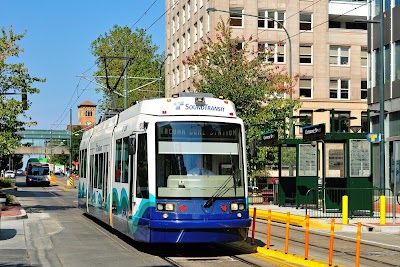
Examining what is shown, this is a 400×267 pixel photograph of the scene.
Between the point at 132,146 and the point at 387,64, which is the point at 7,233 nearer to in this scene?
the point at 132,146

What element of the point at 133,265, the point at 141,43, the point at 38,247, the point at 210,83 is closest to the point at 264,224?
the point at 38,247

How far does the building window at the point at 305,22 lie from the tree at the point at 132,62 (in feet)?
93.8

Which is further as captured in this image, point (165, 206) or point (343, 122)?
point (343, 122)

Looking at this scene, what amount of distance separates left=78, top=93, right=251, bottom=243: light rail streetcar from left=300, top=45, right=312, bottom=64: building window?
158 feet

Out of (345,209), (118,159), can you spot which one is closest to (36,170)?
(345,209)

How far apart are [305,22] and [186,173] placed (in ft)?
165

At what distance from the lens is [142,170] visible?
48.7 feet

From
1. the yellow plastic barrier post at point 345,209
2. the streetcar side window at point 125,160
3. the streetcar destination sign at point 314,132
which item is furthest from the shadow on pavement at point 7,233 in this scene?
the streetcar destination sign at point 314,132

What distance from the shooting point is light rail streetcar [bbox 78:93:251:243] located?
1404cm

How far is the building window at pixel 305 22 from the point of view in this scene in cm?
6284

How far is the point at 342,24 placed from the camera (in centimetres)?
6531

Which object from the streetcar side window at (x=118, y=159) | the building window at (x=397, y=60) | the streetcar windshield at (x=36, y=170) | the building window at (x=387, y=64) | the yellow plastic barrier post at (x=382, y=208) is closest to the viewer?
the streetcar side window at (x=118, y=159)

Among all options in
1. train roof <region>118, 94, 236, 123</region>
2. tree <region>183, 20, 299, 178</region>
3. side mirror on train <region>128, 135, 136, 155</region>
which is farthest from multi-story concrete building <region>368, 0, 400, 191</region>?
side mirror on train <region>128, 135, 136, 155</region>

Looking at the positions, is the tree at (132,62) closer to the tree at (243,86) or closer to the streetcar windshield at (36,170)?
the streetcar windshield at (36,170)
